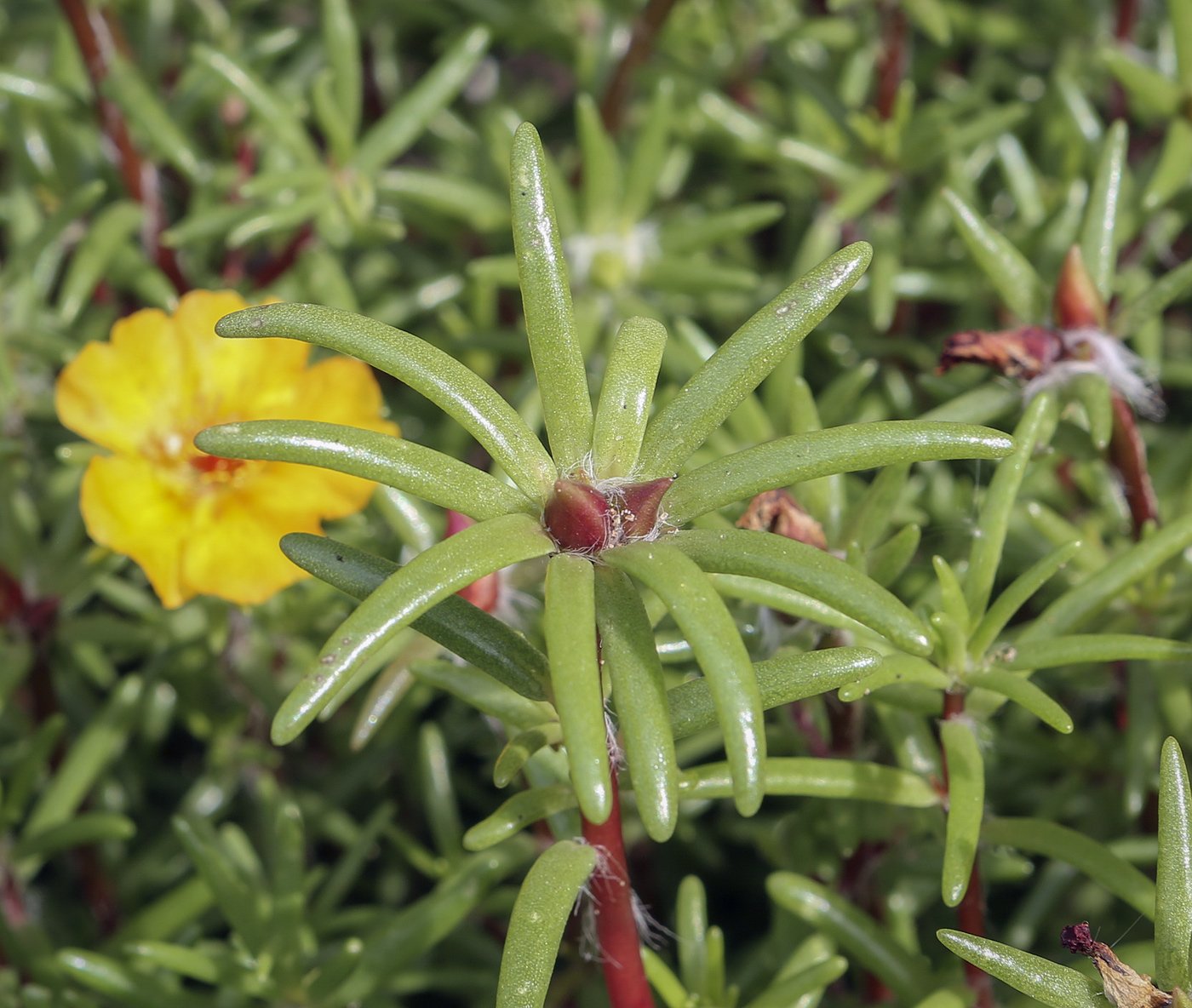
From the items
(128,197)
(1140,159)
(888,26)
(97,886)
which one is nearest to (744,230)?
(888,26)

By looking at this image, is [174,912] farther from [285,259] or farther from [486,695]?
[285,259]

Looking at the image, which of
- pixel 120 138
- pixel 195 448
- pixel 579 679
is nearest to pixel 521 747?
pixel 579 679

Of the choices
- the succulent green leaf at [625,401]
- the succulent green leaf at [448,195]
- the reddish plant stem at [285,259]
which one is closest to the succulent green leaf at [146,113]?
the reddish plant stem at [285,259]

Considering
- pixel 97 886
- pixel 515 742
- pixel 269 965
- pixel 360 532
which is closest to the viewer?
pixel 515 742

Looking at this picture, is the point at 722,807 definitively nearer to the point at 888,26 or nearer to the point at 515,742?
the point at 515,742

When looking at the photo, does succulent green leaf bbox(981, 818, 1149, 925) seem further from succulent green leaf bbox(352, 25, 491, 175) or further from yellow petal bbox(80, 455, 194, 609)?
succulent green leaf bbox(352, 25, 491, 175)

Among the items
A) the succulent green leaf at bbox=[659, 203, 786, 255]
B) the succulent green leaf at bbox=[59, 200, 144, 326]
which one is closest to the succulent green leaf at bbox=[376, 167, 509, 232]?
the succulent green leaf at bbox=[659, 203, 786, 255]

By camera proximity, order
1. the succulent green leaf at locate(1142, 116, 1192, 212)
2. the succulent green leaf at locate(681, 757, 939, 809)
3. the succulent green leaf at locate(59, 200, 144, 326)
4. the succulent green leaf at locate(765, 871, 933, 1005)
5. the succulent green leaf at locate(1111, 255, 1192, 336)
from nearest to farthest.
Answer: the succulent green leaf at locate(681, 757, 939, 809), the succulent green leaf at locate(765, 871, 933, 1005), the succulent green leaf at locate(1111, 255, 1192, 336), the succulent green leaf at locate(1142, 116, 1192, 212), the succulent green leaf at locate(59, 200, 144, 326)

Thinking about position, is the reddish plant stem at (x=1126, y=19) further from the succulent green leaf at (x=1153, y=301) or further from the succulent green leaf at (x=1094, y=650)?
the succulent green leaf at (x=1094, y=650)
